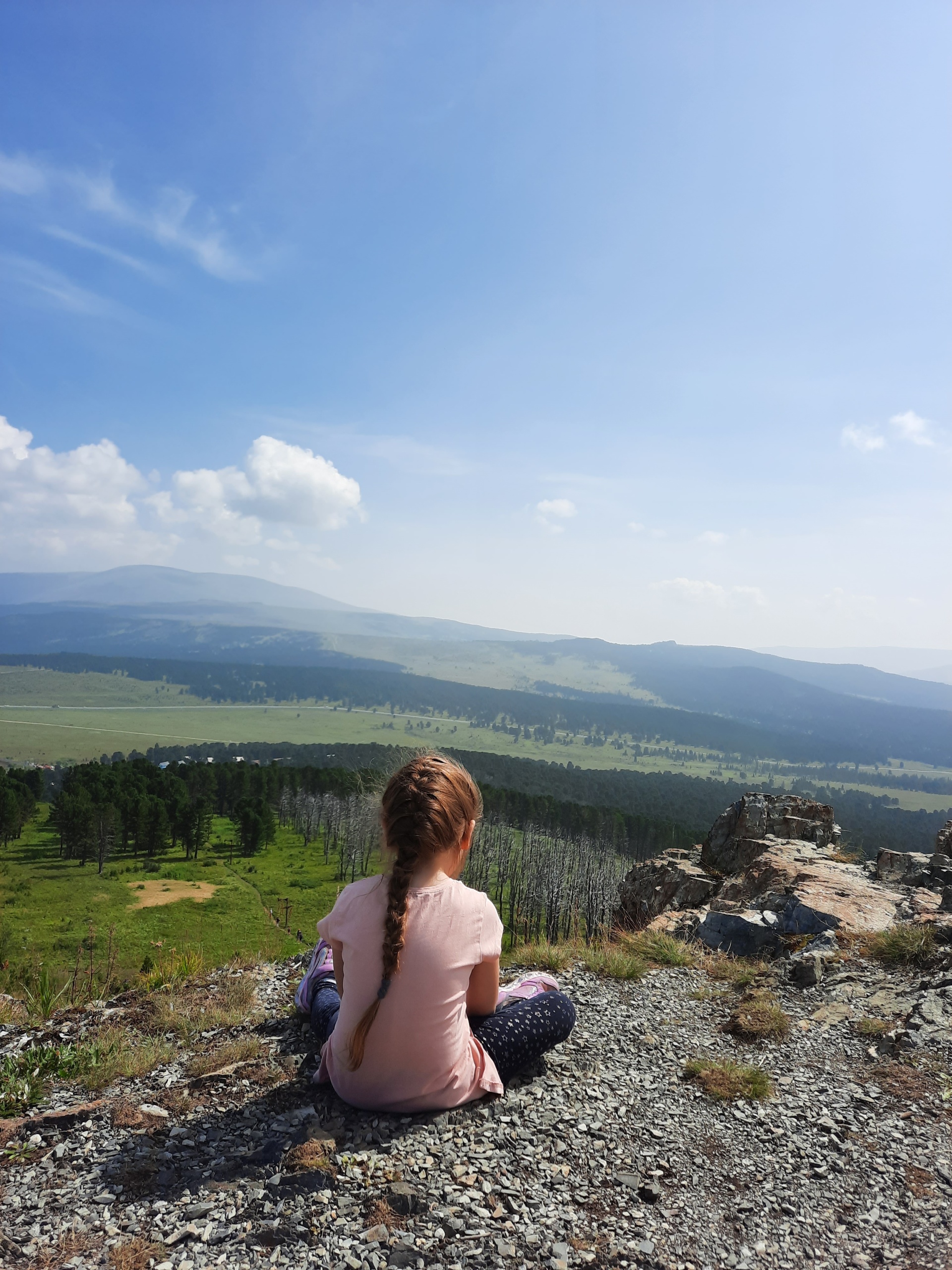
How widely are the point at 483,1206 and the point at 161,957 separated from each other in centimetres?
825

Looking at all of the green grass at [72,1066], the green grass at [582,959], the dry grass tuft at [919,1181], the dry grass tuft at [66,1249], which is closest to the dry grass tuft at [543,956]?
the green grass at [582,959]

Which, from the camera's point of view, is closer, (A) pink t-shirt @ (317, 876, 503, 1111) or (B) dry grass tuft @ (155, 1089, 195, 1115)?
(A) pink t-shirt @ (317, 876, 503, 1111)

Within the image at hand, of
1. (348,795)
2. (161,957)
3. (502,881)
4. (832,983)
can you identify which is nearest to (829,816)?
(832,983)

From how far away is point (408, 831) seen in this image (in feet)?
14.6

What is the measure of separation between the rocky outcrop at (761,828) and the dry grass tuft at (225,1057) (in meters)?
15.7

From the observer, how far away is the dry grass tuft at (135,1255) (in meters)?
3.67

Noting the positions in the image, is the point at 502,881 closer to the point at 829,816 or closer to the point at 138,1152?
the point at 829,816

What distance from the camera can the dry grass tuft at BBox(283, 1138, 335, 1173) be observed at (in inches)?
177

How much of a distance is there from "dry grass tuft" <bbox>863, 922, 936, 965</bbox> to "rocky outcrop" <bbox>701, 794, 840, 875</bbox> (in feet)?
30.4

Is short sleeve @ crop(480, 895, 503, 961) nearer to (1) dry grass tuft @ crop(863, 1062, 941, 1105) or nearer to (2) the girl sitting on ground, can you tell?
(2) the girl sitting on ground

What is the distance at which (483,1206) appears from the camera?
4.35 m

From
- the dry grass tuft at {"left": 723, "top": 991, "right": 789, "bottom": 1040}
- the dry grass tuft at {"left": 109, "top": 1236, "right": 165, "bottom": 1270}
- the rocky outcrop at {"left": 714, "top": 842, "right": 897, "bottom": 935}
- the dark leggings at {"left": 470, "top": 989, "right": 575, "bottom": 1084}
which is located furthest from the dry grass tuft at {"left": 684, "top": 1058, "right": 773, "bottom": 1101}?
the rocky outcrop at {"left": 714, "top": 842, "right": 897, "bottom": 935}

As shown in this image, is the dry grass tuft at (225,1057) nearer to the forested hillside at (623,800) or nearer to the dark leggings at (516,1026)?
the dark leggings at (516,1026)

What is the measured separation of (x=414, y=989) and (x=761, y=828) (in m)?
19.0
